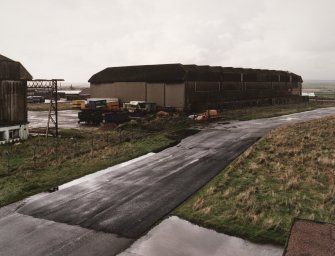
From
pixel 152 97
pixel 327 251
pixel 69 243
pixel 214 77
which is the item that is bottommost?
pixel 69 243

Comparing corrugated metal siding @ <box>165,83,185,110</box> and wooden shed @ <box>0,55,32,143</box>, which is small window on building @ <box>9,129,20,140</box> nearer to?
wooden shed @ <box>0,55,32,143</box>

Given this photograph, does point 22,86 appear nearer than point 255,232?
No

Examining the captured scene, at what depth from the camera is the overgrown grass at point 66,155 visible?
1750 cm

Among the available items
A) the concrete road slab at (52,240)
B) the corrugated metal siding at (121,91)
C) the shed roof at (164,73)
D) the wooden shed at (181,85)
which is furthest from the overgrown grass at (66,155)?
the corrugated metal siding at (121,91)

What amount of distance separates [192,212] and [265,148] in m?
13.2

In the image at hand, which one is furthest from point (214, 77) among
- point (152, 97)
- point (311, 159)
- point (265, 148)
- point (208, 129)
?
point (311, 159)

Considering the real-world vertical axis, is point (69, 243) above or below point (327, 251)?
below

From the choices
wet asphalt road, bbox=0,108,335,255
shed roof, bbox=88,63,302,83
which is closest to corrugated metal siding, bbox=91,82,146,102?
shed roof, bbox=88,63,302,83

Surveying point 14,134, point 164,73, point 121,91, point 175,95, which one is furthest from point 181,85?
point 14,134

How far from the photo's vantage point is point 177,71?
5378cm

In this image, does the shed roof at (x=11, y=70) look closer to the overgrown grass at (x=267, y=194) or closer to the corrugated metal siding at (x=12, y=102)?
the corrugated metal siding at (x=12, y=102)

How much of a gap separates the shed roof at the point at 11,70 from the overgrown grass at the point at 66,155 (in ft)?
18.1

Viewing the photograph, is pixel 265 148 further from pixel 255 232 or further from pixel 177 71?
pixel 177 71

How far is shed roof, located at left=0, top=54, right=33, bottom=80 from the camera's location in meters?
28.4
